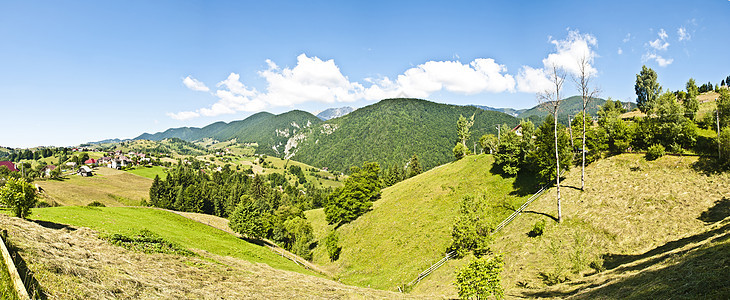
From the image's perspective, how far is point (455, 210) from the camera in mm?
47281

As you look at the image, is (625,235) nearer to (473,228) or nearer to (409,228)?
(473,228)

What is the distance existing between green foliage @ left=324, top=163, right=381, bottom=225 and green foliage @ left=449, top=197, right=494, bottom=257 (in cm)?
3403

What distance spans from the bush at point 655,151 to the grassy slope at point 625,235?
803mm

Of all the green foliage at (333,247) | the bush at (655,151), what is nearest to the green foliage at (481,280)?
the bush at (655,151)

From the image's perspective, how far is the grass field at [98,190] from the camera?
265ft

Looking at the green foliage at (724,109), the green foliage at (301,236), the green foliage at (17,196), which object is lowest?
the green foliage at (301,236)

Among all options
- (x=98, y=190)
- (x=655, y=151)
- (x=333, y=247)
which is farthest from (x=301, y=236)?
(x=98, y=190)

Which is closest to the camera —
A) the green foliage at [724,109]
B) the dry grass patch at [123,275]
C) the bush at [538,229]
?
the dry grass patch at [123,275]

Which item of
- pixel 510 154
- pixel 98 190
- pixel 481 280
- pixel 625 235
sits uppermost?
pixel 510 154

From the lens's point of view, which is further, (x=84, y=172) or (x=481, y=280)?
(x=84, y=172)

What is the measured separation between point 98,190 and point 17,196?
96.8 m

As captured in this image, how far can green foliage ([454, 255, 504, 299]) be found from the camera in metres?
18.7

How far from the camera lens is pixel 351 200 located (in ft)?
216

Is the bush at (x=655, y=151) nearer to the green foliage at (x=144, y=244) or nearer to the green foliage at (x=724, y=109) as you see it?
the green foliage at (x=724, y=109)
